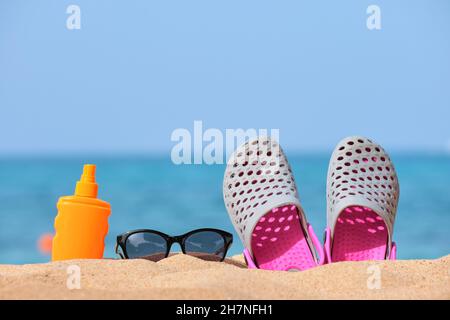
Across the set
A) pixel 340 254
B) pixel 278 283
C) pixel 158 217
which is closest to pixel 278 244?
pixel 340 254

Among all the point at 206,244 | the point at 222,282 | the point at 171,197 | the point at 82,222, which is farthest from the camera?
the point at 171,197

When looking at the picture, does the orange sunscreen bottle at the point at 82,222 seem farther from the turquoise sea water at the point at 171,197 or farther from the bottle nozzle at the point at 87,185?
the turquoise sea water at the point at 171,197

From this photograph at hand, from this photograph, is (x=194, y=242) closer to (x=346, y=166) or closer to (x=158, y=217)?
(x=346, y=166)

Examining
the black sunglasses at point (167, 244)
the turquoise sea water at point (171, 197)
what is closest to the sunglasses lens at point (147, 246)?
the black sunglasses at point (167, 244)

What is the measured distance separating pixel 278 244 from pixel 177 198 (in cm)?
721

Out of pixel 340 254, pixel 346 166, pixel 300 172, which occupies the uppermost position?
pixel 346 166

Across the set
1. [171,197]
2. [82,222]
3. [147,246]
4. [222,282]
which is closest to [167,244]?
[147,246]

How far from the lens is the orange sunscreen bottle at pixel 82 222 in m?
2.16

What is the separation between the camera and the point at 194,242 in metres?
2.31

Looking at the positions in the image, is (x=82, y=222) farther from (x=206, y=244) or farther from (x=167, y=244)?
(x=206, y=244)

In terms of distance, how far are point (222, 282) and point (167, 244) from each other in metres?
0.75

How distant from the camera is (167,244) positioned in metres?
2.25

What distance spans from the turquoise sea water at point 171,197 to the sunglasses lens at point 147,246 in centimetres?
330

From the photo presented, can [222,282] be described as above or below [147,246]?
above
